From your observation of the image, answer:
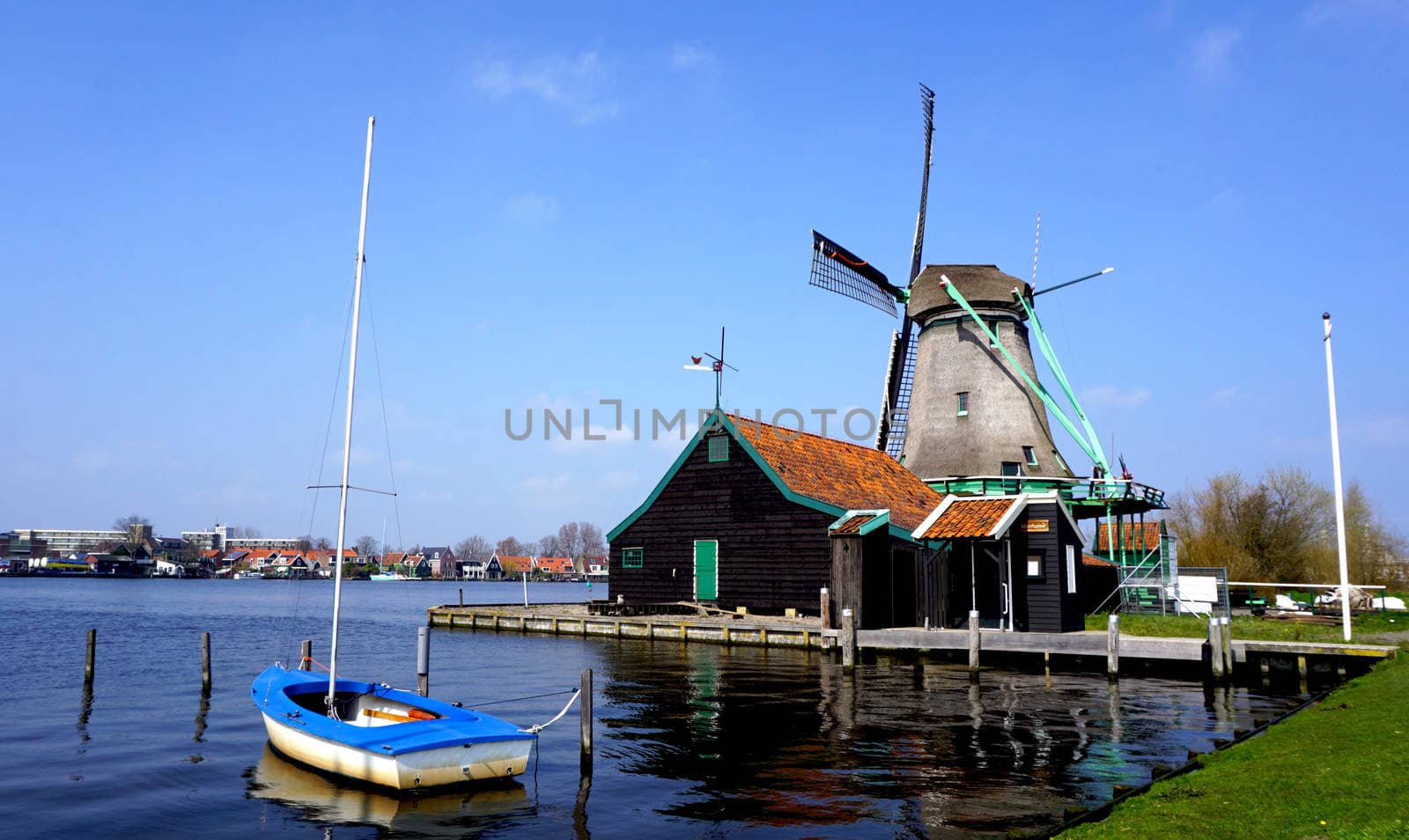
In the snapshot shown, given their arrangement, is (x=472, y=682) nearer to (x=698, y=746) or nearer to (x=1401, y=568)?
(x=698, y=746)

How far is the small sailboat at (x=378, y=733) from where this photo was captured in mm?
14422

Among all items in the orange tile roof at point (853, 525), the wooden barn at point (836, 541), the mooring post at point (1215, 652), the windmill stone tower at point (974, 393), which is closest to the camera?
the mooring post at point (1215, 652)

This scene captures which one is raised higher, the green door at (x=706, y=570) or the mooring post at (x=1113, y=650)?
the green door at (x=706, y=570)

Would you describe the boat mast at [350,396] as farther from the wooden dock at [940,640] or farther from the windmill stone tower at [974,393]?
the windmill stone tower at [974,393]

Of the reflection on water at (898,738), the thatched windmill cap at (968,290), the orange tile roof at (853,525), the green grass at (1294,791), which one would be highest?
the thatched windmill cap at (968,290)

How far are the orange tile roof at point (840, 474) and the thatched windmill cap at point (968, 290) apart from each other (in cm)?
758

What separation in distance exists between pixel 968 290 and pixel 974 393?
4.94 metres

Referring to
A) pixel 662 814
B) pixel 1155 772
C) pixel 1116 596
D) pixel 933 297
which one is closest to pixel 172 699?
pixel 662 814

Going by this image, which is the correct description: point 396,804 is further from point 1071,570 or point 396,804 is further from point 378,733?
point 1071,570

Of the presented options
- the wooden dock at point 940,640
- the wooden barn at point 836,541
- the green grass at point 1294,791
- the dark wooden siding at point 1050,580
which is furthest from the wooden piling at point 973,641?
the green grass at point 1294,791

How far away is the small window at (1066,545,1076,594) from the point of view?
3103 cm

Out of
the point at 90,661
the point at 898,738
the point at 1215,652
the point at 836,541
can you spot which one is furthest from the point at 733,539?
the point at 90,661

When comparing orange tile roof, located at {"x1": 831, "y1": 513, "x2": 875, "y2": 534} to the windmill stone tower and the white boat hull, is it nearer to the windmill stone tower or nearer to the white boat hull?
the windmill stone tower

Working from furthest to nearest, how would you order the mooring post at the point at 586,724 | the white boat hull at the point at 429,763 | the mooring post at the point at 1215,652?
the mooring post at the point at 1215,652 → the mooring post at the point at 586,724 → the white boat hull at the point at 429,763
